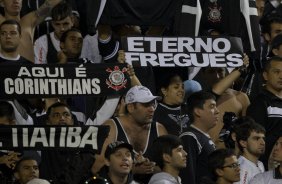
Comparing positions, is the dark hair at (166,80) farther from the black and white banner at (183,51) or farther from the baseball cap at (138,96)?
the baseball cap at (138,96)

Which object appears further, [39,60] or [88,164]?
[39,60]

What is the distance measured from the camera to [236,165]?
10508 millimetres

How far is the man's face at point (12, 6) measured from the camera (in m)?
12.8

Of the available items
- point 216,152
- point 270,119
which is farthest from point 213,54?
point 216,152

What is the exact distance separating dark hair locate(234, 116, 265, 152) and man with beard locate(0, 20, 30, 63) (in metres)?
2.47

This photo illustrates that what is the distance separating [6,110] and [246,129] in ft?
7.54

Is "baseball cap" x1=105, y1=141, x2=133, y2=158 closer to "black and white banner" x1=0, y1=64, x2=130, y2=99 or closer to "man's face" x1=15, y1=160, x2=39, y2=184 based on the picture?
"man's face" x1=15, y1=160, x2=39, y2=184

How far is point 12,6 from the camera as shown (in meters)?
12.8

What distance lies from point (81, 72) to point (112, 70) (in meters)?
0.31

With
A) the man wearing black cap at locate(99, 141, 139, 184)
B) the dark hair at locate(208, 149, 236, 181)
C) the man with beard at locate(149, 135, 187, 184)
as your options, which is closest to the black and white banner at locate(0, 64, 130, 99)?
the man wearing black cap at locate(99, 141, 139, 184)

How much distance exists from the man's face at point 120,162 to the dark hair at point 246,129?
1.26 metres

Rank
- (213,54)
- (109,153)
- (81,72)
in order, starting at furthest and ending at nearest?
(213,54) < (81,72) < (109,153)

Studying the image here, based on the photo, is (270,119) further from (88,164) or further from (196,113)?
(88,164)

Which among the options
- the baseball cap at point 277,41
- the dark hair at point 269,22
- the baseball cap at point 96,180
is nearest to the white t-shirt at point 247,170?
the baseball cap at point 96,180
